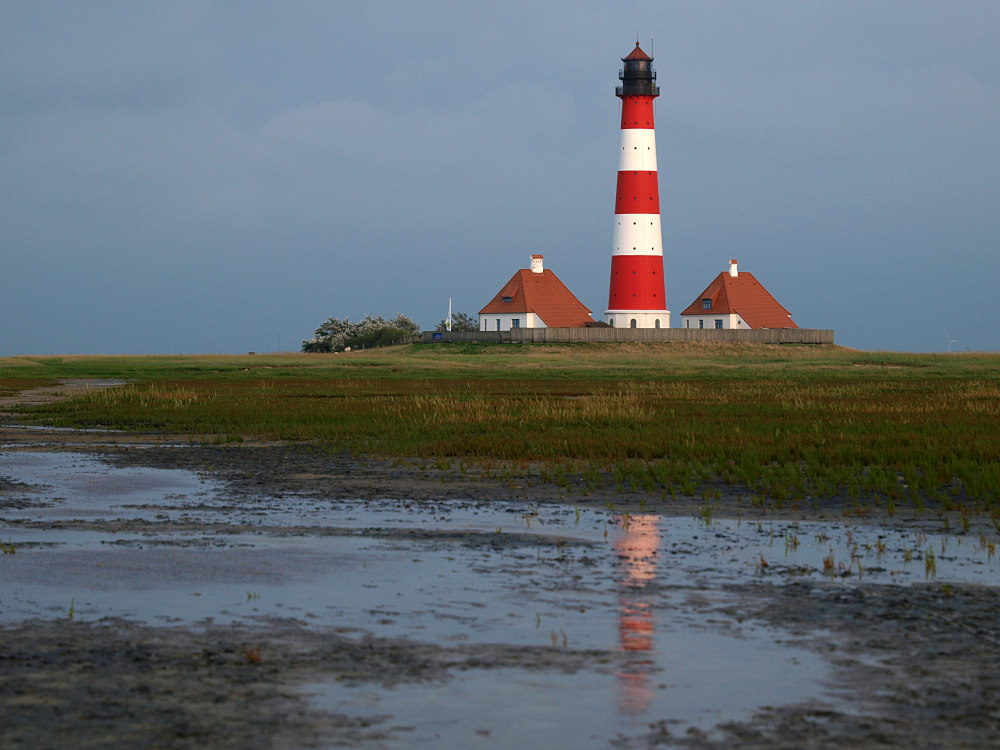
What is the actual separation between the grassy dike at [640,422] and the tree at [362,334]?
3421cm

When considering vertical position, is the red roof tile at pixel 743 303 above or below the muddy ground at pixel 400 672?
above

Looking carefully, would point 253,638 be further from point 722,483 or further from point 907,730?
point 722,483

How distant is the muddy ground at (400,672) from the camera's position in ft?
22.4

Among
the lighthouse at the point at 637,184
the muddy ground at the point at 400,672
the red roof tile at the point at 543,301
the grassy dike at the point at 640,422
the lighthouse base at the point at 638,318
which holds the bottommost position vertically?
the muddy ground at the point at 400,672

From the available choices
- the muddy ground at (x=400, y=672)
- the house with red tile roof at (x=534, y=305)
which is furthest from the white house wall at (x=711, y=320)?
the muddy ground at (x=400, y=672)

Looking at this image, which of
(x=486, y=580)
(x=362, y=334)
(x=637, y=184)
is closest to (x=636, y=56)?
(x=637, y=184)

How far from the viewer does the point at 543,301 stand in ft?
313

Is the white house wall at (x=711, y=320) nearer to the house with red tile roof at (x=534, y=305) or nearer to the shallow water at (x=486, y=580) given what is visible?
the house with red tile roof at (x=534, y=305)

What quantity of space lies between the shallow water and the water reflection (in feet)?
0.08

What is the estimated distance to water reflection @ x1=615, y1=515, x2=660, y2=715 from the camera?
25.7ft

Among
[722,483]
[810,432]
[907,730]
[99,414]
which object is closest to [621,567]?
[907,730]

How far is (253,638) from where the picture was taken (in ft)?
29.6

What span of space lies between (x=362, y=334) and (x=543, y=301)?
59.8ft

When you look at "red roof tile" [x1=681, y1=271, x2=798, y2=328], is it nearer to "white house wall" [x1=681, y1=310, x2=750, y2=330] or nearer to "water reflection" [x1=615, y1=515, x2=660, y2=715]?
"white house wall" [x1=681, y1=310, x2=750, y2=330]
